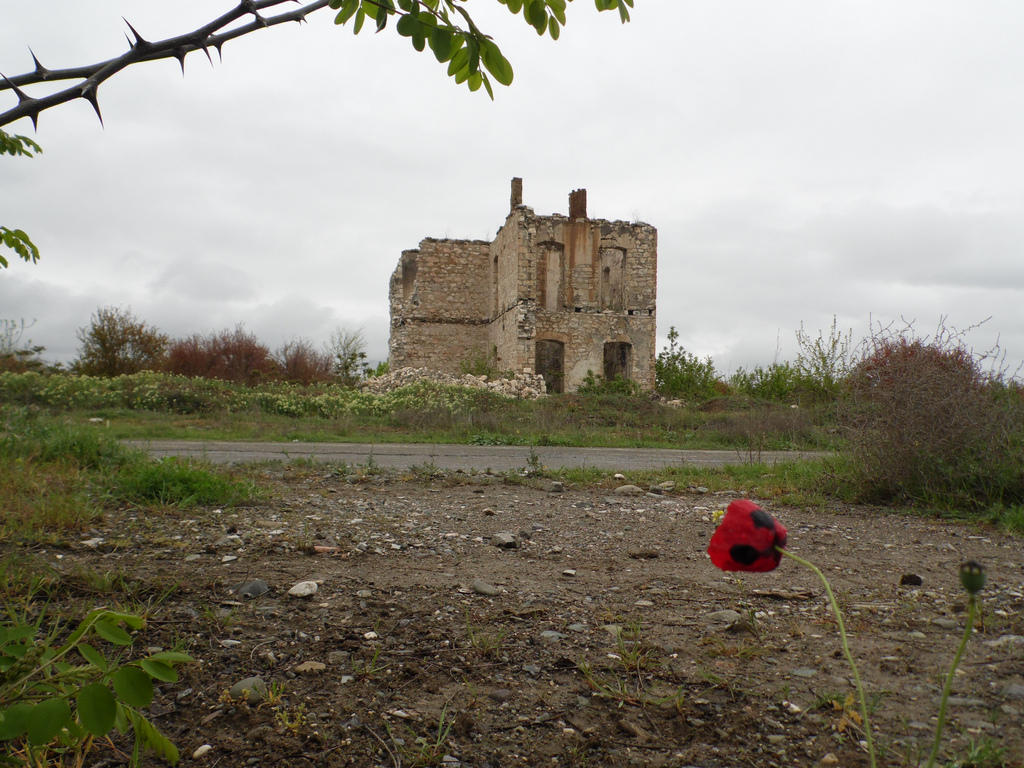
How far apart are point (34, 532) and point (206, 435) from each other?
8237 millimetres

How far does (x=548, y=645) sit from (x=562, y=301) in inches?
902

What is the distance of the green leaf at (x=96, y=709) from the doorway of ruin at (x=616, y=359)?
A: 24.4 metres

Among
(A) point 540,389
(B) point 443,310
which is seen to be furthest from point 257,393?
(B) point 443,310

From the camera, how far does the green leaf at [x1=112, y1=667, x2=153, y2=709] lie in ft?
3.80

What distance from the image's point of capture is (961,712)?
189 centimetres

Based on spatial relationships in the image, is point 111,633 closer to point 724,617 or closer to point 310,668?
point 310,668

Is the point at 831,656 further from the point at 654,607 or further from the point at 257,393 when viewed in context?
the point at 257,393

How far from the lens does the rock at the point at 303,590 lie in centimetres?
281

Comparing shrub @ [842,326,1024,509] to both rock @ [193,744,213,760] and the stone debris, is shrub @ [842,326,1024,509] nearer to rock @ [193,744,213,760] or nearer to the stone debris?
rock @ [193,744,213,760]

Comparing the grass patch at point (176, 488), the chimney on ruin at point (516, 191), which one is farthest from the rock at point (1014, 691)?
the chimney on ruin at point (516, 191)

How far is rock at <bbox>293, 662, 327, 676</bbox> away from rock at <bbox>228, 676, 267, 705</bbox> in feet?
0.41

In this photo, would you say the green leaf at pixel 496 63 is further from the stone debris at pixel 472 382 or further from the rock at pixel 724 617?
the stone debris at pixel 472 382

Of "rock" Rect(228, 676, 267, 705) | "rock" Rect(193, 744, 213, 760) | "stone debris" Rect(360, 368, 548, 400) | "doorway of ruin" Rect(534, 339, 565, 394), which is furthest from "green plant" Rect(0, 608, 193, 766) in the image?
"doorway of ruin" Rect(534, 339, 565, 394)

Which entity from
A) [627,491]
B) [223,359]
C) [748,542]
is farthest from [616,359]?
[748,542]
